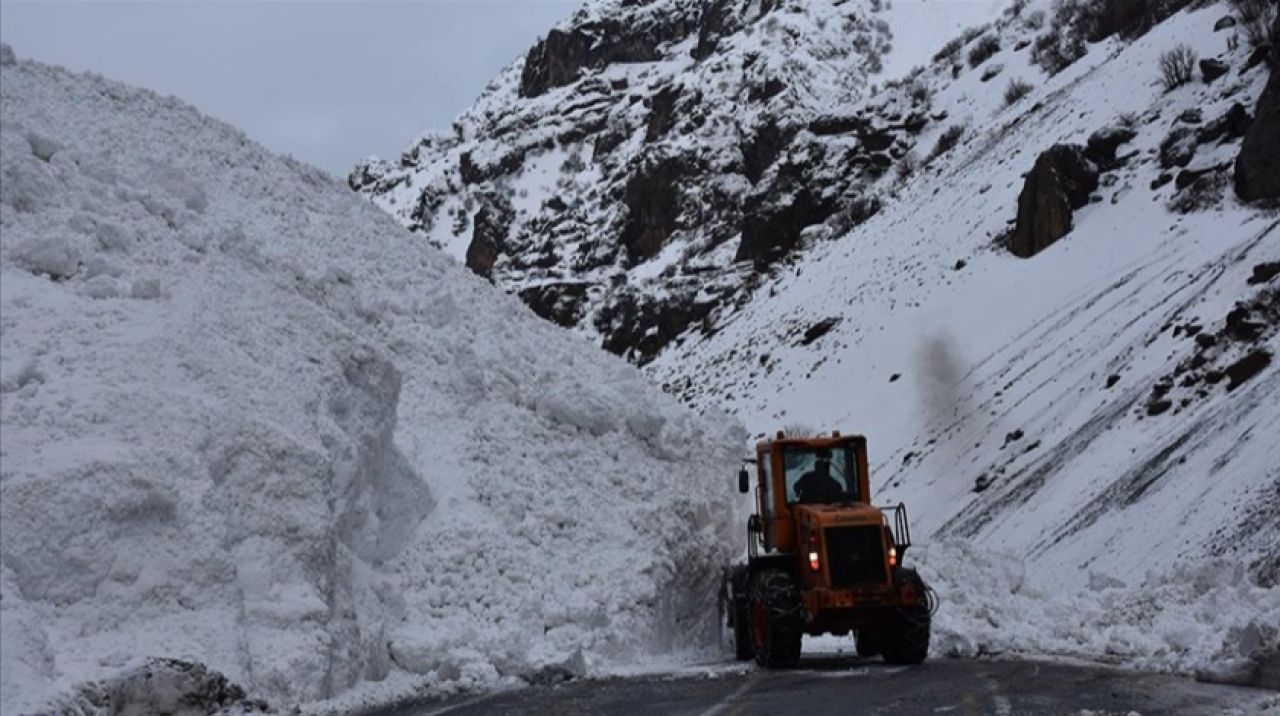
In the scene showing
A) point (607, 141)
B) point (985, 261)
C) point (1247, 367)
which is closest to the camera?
point (1247, 367)

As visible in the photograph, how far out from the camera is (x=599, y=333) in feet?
245

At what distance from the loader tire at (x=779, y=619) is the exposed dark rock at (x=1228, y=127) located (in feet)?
91.4

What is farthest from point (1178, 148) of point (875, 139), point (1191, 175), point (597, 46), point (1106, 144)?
point (597, 46)

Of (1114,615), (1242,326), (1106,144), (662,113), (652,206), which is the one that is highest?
(662,113)

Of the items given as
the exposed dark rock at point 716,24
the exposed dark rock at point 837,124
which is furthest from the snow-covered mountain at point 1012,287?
the exposed dark rock at point 716,24

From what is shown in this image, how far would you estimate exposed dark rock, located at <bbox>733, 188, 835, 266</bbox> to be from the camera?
233 ft

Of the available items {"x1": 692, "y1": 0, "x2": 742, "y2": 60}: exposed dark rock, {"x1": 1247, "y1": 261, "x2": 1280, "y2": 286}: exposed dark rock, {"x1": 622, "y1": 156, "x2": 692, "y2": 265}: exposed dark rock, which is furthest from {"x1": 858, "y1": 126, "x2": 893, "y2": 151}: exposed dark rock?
{"x1": 692, "y1": 0, "x2": 742, "y2": 60}: exposed dark rock

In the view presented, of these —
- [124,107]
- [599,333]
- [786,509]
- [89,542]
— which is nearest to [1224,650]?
[786,509]

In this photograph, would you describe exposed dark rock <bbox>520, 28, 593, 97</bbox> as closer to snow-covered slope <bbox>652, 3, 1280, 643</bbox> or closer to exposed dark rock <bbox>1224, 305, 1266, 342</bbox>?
snow-covered slope <bbox>652, 3, 1280, 643</bbox>

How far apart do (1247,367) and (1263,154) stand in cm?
1102

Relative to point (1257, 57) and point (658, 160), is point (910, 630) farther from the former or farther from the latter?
point (658, 160)

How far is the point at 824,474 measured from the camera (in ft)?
58.6

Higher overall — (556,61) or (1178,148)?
(556,61)

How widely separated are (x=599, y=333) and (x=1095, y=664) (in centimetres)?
6047
